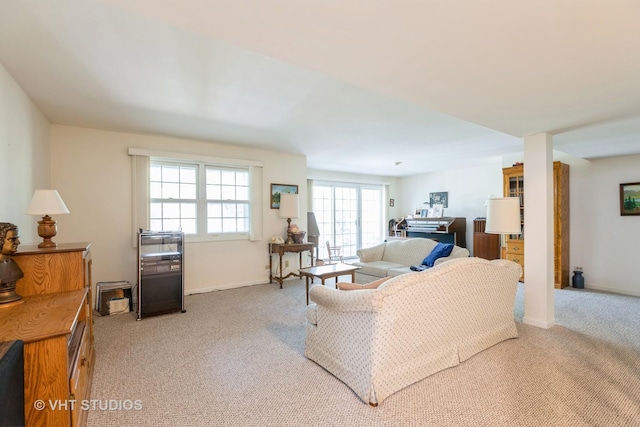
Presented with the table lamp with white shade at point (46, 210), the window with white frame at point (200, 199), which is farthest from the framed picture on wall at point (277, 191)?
the table lamp with white shade at point (46, 210)

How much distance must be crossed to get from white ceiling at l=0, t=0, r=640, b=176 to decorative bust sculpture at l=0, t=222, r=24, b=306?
1226 millimetres

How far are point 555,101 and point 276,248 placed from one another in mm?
3963

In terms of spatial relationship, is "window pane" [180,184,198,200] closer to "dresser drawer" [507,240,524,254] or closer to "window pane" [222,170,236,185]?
"window pane" [222,170,236,185]

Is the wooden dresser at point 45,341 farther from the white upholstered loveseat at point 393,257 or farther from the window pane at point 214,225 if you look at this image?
the white upholstered loveseat at point 393,257

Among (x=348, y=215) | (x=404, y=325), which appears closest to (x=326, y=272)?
(x=404, y=325)

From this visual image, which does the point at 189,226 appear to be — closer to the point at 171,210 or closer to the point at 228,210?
the point at 171,210

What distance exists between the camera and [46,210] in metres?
2.11

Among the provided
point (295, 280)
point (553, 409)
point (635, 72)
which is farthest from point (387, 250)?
point (635, 72)

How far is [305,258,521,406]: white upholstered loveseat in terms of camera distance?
Result: 1.93 m

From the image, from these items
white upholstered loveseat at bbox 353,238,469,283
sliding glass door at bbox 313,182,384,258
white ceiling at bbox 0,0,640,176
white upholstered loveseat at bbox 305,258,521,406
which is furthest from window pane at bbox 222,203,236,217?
white upholstered loveseat at bbox 305,258,521,406

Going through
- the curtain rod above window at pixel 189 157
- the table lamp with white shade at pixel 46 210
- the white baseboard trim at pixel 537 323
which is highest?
the curtain rod above window at pixel 189 157

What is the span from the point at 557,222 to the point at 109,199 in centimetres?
673

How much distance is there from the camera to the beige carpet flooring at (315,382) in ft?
5.88

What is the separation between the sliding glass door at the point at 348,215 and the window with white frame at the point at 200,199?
2.55 metres
